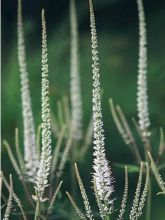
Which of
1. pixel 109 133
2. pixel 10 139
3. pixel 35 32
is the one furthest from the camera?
pixel 35 32

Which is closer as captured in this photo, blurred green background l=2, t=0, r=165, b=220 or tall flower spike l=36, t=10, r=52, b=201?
tall flower spike l=36, t=10, r=52, b=201

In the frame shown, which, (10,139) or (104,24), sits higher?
(104,24)

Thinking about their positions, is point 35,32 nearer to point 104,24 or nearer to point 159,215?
point 104,24

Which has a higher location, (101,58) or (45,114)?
(101,58)

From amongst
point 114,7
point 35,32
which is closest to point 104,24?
point 114,7

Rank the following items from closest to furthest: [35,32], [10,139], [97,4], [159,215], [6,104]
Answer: [159,215] < [10,139] < [6,104] < [35,32] < [97,4]

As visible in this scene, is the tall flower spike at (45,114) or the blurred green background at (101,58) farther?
the blurred green background at (101,58)

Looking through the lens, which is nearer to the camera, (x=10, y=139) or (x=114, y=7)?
(x=10, y=139)

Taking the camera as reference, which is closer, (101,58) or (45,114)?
(45,114)
